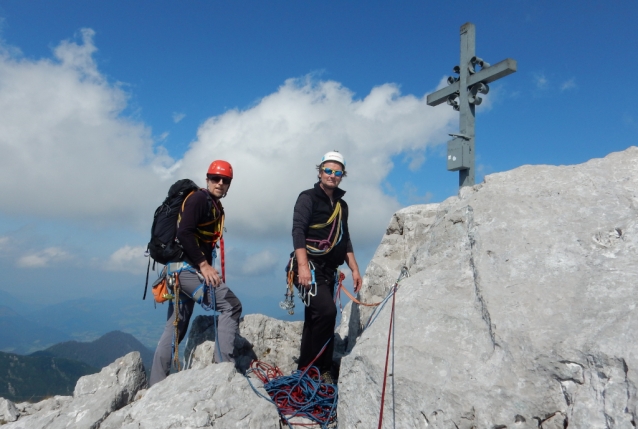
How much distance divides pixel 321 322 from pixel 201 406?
7.46 feet

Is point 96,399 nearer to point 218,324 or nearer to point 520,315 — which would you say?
point 218,324

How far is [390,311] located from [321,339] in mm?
2296

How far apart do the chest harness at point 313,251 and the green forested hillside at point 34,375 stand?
579 ft

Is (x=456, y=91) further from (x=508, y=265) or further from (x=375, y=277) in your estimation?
(x=508, y=265)

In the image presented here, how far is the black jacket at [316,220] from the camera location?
6.76m

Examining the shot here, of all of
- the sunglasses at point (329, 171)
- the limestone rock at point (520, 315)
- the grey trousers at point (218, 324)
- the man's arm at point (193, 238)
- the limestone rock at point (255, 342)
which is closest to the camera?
the limestone rock at point (520, 315)

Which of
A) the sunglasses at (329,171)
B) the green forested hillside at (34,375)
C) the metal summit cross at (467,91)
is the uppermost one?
the metal summit cross at (467,91)

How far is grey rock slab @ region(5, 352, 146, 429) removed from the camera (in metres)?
5.81

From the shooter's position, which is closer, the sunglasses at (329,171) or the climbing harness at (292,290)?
the climbing harness at (292,290)

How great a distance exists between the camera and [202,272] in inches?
255

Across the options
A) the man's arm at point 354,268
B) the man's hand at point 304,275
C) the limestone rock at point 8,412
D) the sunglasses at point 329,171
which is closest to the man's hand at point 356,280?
the man's arm at point 354,268

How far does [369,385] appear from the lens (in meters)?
4.55

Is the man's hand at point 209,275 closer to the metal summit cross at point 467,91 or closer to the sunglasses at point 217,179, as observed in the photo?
the sunglasses at point 217,179

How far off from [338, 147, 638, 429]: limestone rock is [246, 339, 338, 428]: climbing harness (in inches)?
39.6
